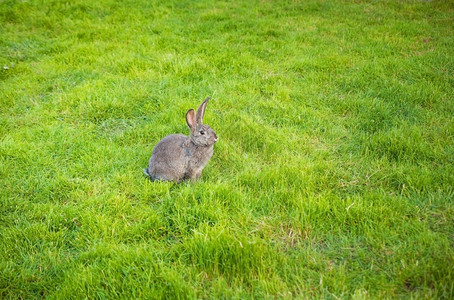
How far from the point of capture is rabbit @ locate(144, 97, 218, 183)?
4102 millimetres

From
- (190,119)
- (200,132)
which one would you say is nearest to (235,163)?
(200,132)

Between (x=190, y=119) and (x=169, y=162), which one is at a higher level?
(x=190, y=119)

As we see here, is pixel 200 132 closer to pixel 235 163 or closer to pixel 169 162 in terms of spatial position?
pixel 169 162

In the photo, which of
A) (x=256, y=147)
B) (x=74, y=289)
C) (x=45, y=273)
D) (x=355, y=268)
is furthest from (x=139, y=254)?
(x=256, y=147)

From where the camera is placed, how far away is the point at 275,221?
3482 millimetres

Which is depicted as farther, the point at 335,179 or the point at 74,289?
the point at 335,179

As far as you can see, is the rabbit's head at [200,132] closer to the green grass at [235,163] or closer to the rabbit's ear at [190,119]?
the rabbit's ear at [190,119]

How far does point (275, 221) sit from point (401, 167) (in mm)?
1704

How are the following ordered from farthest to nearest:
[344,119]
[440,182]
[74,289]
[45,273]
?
[344,119]
[440,182]
[45,273]
[74,289]

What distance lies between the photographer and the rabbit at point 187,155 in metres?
4.10

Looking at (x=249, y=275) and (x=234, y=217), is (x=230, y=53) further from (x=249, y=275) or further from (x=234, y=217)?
(x=249, y=275)

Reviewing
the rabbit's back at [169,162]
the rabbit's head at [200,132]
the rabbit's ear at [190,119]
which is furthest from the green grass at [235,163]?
the rabbit's ear at [190,119]

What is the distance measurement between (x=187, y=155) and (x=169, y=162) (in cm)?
22

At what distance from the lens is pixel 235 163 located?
448 cm
